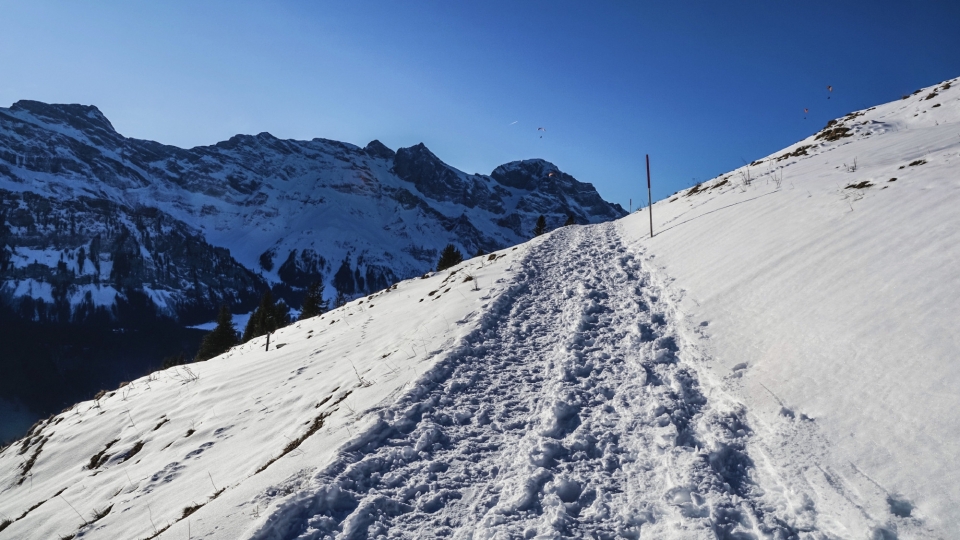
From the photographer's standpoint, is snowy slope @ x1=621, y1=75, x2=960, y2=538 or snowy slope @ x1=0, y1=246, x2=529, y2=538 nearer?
Answer: snowy slope @ x1=621, y1=75, x2=960, y2=538

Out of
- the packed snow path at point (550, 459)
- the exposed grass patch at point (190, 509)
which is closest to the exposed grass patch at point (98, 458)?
the exposed grass patch at point (190, 509)

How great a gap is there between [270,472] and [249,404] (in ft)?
17.0

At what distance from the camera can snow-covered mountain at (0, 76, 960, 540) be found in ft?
12.8

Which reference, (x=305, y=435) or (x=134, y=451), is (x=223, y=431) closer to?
(x=134, y=451)

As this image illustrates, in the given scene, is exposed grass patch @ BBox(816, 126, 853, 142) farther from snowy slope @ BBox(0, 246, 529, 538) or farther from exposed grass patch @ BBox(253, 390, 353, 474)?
exposed grass patch @ BBox(253, 390, 353, 474)

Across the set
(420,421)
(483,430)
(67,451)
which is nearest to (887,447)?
(483,430)

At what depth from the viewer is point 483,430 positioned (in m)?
5.50

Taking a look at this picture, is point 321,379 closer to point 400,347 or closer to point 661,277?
point 400,347

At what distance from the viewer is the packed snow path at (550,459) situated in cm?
387

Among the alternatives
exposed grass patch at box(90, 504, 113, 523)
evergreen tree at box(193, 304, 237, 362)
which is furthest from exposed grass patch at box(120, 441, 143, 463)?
evergreen tree at box(193, 304, 237, 362)

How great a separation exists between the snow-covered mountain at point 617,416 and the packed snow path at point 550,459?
2 cm

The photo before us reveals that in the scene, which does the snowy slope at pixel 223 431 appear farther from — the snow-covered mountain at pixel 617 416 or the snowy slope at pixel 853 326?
the snowy slope at pixel 853 326

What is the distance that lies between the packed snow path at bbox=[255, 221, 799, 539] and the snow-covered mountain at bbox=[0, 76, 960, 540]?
2cm

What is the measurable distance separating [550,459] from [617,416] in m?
1.21
